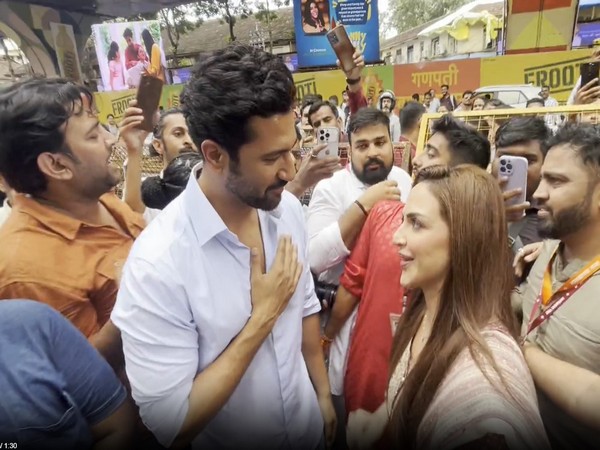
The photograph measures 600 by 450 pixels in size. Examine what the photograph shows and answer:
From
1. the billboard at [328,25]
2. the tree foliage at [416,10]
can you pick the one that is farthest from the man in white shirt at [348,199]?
the tree foliage at [416,10]

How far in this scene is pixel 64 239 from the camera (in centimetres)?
143

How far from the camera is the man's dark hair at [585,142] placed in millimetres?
1643

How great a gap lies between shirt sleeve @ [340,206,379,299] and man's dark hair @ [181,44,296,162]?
73 centimetres

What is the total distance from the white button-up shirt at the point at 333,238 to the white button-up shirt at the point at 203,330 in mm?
443

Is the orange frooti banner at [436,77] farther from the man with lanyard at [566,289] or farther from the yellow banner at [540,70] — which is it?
the man with lanyard at [566,289]

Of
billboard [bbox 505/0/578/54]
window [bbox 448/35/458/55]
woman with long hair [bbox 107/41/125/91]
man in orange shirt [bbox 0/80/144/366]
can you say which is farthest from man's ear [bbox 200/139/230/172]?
window [bbox 448/35/458/55]

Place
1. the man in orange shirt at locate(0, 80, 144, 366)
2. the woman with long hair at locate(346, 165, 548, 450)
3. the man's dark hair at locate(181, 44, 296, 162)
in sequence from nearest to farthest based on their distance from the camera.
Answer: the woman with long hair at locate(346, 165, 548, 450), the man's dark hair at locate(181, 44, 296, 162), the man in orange shirt at locate(0, 80, 144, 366)

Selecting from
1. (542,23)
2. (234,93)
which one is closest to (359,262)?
(234,93)

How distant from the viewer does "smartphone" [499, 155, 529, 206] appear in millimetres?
1910

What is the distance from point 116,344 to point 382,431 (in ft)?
3.09

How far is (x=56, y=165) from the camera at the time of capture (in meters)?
1.47

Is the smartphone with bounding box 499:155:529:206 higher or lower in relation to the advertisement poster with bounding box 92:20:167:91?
lower

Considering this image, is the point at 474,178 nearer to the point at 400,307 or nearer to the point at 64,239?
the point at 400,307

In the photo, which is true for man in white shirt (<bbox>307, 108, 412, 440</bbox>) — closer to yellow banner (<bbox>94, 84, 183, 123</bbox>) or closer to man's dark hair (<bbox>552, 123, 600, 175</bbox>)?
man's dark hair (<bbox>552, 123, 600, 175</bbox>)
